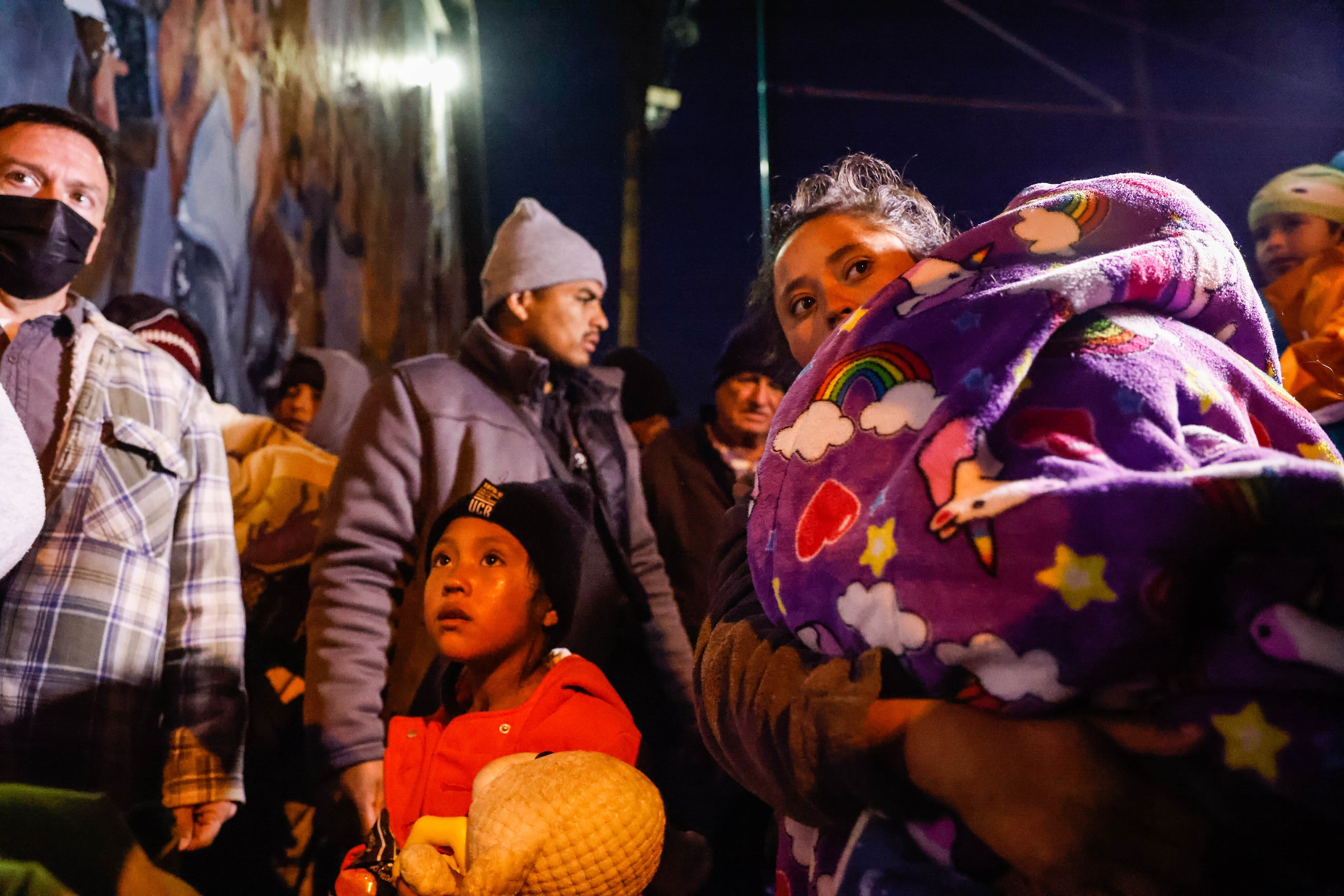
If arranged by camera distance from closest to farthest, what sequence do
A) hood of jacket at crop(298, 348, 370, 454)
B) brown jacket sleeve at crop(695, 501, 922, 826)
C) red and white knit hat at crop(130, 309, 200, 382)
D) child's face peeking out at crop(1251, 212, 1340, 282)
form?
brown jacket sleeve at crop(695, 501, 922, 826), child's face peeking out at crop(1251, 212, 1340, 282), red and white knit hat at crop(130, 309, 200, 382), hood of jacket at crop(298, 348, 370, 454)

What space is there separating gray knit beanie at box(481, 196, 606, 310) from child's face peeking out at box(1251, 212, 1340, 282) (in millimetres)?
1750

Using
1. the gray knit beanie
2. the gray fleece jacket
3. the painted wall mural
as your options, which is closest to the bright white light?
the painted wall mural

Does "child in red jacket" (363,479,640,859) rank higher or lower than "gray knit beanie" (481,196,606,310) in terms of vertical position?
lower

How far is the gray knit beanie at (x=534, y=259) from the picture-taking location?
233cm

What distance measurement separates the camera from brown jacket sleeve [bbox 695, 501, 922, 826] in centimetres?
68

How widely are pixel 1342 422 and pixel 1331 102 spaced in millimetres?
1202

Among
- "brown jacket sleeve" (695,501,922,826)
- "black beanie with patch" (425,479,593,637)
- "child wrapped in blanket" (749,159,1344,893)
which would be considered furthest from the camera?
"black beanie with patch" (425,479,593,637)

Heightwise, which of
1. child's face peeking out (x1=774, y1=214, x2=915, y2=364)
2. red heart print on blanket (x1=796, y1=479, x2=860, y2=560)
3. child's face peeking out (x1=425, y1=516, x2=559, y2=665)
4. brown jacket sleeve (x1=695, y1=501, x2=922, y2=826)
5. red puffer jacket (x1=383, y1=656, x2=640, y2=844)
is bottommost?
red puffer jacket (x1=383, y1=656, x2=640, y2=844)

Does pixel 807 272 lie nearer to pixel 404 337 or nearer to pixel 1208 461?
pixel 1208 461

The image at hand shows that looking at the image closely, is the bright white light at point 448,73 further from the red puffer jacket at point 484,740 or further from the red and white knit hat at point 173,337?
the red puffer jacket at point 484,740

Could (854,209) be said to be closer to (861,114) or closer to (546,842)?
(546,842)

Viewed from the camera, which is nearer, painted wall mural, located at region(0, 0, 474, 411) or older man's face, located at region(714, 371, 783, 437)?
painted wall mural, located at region(0, 0, 474, 411)

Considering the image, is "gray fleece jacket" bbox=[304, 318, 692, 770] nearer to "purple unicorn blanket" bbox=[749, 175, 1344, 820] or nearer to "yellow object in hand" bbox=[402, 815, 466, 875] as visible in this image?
"yellow object in hand" bbox=[402, 815, 466, 875]

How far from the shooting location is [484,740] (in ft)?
4.37
